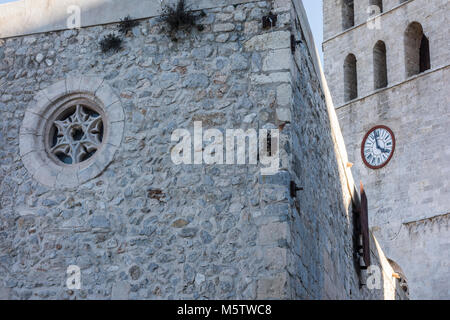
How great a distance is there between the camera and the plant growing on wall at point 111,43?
972 cm

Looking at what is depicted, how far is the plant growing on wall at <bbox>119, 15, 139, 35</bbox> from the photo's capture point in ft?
32.1

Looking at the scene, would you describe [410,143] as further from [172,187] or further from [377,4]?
[172,187]

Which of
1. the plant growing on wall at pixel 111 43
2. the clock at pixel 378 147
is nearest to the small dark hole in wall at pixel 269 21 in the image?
the plant growing on wall at pixel 111 43

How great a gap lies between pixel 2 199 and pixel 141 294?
204cm

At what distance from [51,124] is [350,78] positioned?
21.6m

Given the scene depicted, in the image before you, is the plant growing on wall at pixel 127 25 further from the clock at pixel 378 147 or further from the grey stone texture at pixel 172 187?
the clock at pixel 378 147

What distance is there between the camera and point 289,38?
364 inches

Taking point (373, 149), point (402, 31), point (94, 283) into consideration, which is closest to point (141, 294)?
point (94, 283)

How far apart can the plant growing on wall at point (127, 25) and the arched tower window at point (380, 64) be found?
1991 cm

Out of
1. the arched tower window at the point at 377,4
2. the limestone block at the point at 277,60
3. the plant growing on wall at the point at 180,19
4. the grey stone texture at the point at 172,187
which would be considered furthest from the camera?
the arched tower window at the point at 377,4

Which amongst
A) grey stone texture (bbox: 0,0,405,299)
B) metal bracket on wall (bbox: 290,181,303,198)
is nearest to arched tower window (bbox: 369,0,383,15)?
grey stone texture (bbox: 0,0,405,299)

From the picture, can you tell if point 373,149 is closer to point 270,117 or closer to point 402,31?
point 402,31

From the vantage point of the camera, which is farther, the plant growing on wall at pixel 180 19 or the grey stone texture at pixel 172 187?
the plant growing on wall at pixel 180 19

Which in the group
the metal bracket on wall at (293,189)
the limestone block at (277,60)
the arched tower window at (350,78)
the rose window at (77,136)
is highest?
the arched tower window at (350,78)
